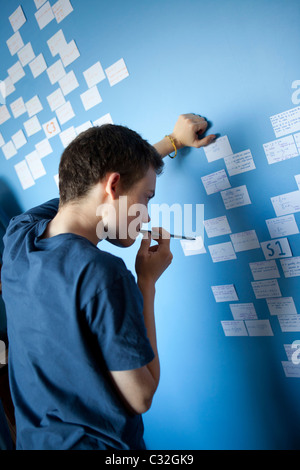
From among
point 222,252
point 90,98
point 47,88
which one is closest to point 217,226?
point 222,252

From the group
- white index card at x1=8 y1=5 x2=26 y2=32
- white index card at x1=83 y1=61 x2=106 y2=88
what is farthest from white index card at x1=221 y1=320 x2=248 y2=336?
white index card at x1=8 y1=5 x2=26 y2=32

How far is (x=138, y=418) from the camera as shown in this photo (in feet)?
2.35

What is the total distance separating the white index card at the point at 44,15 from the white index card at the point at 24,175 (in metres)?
0.55

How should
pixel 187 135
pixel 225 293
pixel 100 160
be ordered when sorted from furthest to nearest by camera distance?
1. pixel 225 293
2. pixel 187 135
3. pixel 100 160

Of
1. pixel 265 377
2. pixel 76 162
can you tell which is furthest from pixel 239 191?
pixel 265 377

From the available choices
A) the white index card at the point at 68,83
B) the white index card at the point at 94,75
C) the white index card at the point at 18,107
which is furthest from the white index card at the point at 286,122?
the white index card at the point at 18,107

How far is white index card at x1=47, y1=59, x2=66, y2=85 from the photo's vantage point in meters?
1.27

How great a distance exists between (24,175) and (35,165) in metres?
0.10

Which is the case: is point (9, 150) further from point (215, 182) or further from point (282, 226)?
point (282, 226)

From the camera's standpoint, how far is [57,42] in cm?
125

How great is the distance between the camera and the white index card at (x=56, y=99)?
1.30m
